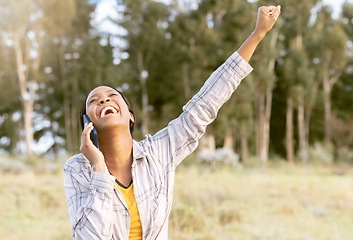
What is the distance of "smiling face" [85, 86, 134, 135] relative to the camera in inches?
73.5

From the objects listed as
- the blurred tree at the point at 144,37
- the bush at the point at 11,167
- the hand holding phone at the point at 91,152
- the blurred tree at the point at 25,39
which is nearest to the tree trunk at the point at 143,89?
the blurred tree at the point at 144,37

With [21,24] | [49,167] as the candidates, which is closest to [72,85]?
[21,24]

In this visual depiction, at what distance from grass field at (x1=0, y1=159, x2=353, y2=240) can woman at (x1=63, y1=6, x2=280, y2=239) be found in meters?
3.67

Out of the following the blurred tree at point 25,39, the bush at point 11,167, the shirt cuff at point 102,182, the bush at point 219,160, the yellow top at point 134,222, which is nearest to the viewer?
the shirt cuff at point 102,182

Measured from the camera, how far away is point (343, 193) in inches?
370

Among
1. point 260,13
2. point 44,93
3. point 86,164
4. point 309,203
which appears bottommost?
point 309,203

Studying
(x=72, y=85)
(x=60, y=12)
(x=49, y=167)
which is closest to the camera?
(x=49, y=167)

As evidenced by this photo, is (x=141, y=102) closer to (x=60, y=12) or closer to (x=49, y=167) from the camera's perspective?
(x=60, y=12)

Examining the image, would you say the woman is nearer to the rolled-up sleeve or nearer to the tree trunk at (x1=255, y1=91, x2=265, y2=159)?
the rolled-up sleeve

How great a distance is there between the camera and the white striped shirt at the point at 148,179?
1.70m

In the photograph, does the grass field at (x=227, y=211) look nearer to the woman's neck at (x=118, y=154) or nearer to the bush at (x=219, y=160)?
the woman's neck at (x=118, y=154)

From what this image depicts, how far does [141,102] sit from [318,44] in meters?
11.7

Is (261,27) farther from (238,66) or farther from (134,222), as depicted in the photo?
(134,222)

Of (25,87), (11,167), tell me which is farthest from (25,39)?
(11,167)
